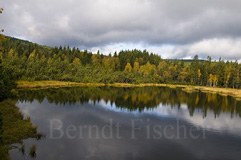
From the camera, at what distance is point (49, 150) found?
74.8 ft

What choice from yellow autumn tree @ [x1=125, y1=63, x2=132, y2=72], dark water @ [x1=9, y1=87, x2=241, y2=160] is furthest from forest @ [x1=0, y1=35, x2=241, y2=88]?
dark water @ [x1=9, y1=87, x2=241, y2=160]

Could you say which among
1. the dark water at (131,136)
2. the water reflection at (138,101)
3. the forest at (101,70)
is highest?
the forest at (101,70)

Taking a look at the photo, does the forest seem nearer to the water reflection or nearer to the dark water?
the water reflection

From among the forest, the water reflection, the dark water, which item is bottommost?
the dark water

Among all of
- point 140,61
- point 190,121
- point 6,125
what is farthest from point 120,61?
point 6,125

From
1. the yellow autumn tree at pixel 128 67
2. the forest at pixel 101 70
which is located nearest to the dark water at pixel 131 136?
the forest at pixel 101 70

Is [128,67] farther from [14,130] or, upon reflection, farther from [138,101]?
[14,130]

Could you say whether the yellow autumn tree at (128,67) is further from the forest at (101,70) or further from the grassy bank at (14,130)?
the grassy bank at (14,130)

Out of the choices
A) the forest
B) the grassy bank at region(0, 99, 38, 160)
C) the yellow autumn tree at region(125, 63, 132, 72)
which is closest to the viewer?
the grassy bank at region(0, 99, 38, 160)

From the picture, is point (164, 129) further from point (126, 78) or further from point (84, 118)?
point (126, 78)

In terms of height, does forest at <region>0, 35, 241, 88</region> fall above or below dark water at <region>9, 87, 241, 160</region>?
above

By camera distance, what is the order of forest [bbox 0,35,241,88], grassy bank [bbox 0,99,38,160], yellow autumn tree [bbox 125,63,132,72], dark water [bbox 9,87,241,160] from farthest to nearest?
yellow autumn tree [bbox 125,63,132,72]
forest [bbox 0,35,241,88]
dark water [bbox 9,87,241,160]
grassy bank [bbox 0,99,38,160]

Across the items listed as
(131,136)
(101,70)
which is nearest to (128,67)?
(101,70)

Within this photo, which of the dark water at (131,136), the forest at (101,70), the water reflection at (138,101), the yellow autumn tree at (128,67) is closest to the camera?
the dark water at (131,136)
